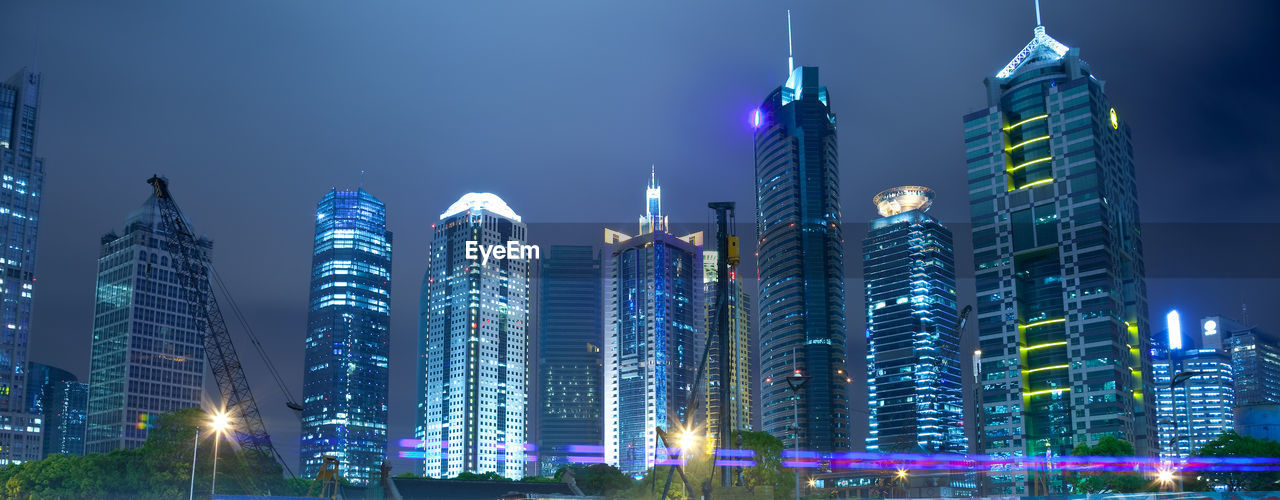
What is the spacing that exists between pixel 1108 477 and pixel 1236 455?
17824mm

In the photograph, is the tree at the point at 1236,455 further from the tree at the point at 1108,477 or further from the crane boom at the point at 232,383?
the crane boom at the point at 232,383

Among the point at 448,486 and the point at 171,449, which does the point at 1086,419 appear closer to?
the point at 448,486

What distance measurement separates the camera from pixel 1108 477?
16475 cm

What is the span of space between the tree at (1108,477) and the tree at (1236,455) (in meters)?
9.03

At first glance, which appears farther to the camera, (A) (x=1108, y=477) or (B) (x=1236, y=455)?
(A) (x=1108, y=477)

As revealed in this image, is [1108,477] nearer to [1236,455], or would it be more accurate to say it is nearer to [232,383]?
[1236,455]

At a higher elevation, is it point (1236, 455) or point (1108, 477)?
point (1236, 455)

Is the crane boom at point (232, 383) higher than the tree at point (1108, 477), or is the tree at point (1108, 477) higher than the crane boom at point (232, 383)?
the crane boom at point (232, 383)

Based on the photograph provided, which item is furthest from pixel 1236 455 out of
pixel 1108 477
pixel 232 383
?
pixel 232 383

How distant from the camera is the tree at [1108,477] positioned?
14750cm

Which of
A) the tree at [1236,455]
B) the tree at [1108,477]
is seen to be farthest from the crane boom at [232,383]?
the tree at [1236,455]

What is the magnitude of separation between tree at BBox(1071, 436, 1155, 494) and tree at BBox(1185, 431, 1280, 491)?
29.6ft

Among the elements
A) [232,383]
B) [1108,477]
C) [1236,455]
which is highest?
[232,383]

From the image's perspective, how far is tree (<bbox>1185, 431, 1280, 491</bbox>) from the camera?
151500mm
